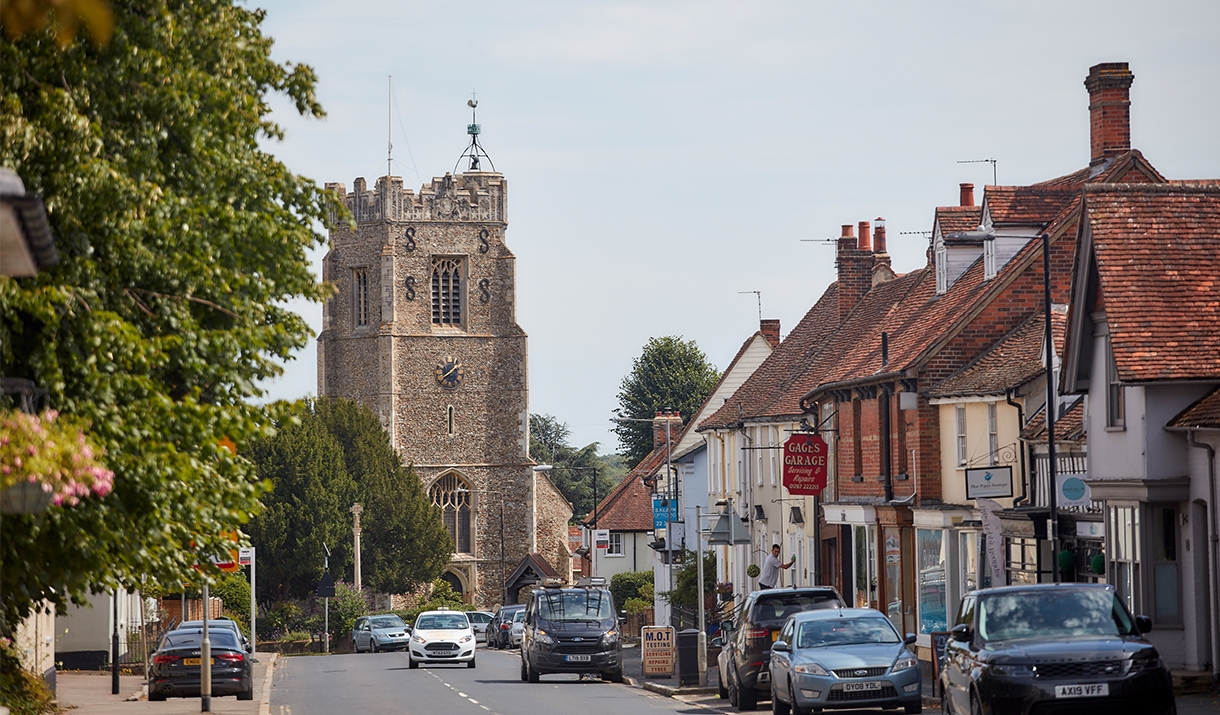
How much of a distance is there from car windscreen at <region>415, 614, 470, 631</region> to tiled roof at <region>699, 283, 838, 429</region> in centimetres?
1007

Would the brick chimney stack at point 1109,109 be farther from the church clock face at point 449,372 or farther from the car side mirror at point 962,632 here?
the church clock face at point 449,372

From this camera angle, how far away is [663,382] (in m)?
112

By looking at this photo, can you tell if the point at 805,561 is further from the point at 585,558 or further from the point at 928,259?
the point at 585,558

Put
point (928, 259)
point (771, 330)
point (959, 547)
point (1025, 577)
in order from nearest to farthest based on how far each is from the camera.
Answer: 1. point (1025, 577)
2. point (959, 547)
3. point (928, 259)
4. point (771, 330)

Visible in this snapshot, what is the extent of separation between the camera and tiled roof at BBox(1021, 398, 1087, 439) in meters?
27.1

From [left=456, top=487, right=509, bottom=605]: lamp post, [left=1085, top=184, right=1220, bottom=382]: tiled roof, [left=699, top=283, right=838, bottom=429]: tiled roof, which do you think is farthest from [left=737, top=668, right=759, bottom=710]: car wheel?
[left=456, top=487, right=509, bottom=605]: lamp post

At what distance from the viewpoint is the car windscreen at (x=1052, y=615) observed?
1617 centimetres

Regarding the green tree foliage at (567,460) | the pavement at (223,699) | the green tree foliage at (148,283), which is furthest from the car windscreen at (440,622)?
the green tree foliage at (567,460)

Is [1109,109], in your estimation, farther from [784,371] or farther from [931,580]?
[784,371]

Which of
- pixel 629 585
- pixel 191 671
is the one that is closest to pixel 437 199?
pixel 629 585

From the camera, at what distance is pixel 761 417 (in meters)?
47.4

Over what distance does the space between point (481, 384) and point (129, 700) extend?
237 ft

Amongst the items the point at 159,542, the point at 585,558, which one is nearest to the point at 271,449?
the point at 585,558

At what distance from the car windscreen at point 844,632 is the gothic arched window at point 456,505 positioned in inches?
3105
